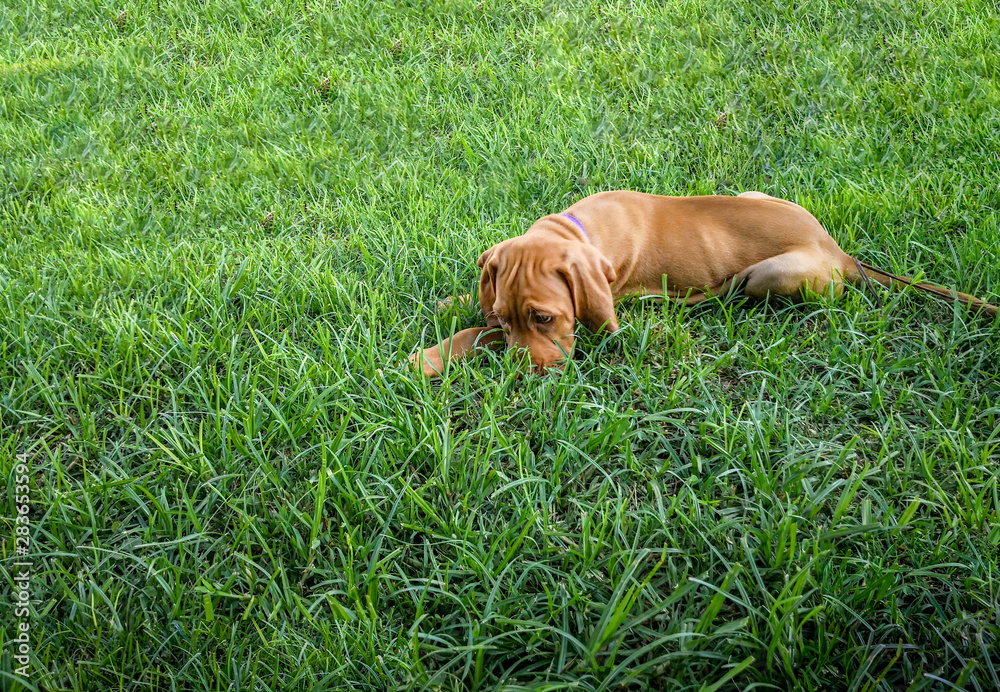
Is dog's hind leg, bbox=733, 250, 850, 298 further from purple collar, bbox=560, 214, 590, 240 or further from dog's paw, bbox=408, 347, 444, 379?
dog's paw, bbox=408, 347, 444, 379

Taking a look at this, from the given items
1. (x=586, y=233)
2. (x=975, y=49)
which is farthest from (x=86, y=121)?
(x=975, y=49)

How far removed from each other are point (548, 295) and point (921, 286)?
1763mm

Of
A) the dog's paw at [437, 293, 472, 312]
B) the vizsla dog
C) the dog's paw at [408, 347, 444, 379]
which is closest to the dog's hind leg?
the vizsla dog

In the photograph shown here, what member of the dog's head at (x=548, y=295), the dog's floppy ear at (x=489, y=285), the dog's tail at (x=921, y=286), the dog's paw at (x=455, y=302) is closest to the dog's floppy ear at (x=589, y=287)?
the dog's head at (x=548, y=295)

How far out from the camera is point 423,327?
339 cm

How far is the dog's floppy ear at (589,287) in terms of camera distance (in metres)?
3.07

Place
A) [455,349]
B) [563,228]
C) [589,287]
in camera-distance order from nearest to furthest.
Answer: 1. [589,287]
2. [455,349]
3. [563,228]

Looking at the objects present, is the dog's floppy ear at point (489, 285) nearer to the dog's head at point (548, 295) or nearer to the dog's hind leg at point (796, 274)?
the dog's head at point (548, 295)

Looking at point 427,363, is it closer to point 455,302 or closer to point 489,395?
point 489,395

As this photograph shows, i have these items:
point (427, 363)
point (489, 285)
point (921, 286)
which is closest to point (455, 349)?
point (427, 363)

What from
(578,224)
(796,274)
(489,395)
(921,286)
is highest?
(578,224)

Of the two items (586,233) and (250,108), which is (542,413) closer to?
(586,233)

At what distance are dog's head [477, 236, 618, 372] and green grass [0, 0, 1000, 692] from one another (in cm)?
15

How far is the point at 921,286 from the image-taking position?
330 cm
